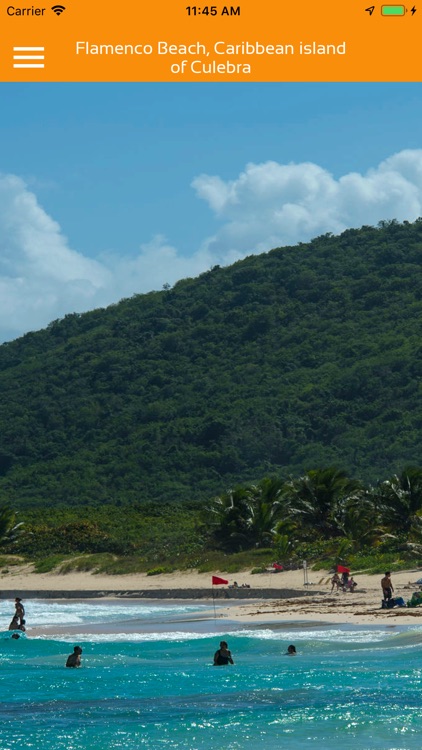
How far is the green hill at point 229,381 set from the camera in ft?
281

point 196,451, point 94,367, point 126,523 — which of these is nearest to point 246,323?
point 94,367

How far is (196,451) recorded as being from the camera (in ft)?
293

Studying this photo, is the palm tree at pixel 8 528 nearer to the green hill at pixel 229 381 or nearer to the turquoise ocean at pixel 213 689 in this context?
the turquoise ocean at pixel 213 689

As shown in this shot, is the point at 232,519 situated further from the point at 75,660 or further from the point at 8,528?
the point at 75,660

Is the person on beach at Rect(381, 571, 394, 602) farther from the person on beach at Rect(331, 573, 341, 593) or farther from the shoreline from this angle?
the person on beach at Rect(331, 573, 341, 593)

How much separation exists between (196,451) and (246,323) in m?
28.5

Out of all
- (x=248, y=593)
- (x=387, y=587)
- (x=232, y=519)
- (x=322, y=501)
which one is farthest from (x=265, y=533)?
(x=387, y=587)

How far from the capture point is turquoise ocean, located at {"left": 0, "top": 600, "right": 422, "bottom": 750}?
61.0 feet

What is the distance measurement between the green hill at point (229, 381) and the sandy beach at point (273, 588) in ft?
99.7

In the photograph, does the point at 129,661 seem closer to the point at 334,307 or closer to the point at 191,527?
the point at 191,527

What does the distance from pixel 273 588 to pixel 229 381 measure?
207ft

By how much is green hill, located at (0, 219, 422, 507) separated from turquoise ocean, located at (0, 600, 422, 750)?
158 ft

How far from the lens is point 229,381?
335 ft

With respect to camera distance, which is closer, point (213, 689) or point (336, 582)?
point (213, 689)
